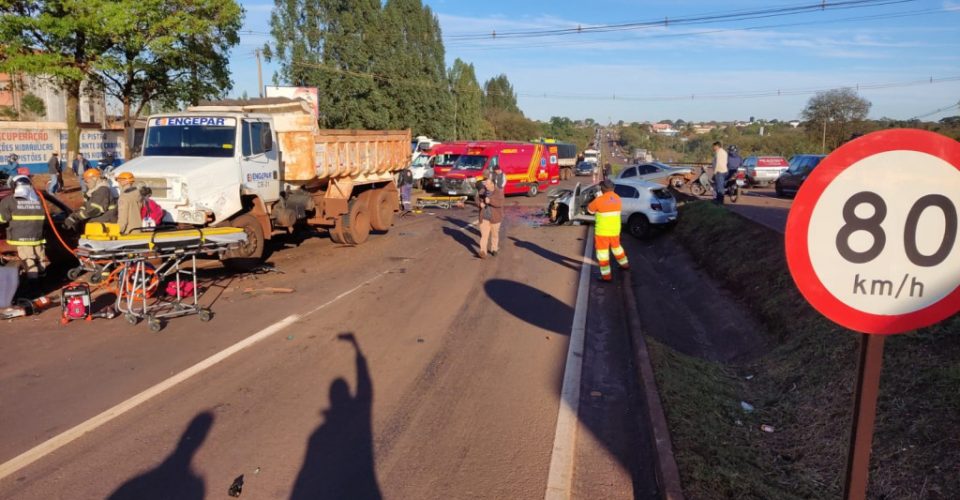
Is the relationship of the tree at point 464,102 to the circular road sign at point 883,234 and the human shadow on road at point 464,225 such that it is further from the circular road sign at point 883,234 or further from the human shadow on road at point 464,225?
the circular road sign at point 883,234

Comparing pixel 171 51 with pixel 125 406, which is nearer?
pixel 125 406

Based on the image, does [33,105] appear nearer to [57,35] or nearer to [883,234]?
[57,35]

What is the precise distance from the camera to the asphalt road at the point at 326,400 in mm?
4695

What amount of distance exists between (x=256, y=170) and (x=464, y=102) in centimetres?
5452

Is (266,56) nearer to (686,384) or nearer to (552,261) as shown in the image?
(552,261)

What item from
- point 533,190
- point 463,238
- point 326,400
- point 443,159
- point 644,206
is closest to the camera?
point 326,400

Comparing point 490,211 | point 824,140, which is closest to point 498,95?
point 824,140

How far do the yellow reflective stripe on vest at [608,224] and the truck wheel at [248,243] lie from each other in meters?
6.21

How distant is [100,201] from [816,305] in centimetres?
1108

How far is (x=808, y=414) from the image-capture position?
5.41 metres

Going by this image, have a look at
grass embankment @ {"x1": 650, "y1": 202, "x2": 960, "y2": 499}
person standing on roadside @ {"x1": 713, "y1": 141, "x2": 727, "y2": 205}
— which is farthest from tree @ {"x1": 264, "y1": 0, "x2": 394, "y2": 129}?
grass embankment @ {"x1": 650, "y1": 202, "x2": 960, "y2": 499}

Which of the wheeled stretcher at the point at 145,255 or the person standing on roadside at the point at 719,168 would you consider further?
the person standing on roadside at the point at 719,168

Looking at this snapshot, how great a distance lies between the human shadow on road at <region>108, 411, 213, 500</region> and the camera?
4.41 metres

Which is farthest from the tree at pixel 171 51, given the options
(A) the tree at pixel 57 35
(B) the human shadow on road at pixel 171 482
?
(B) the human shadow on road at pixel 171 482
